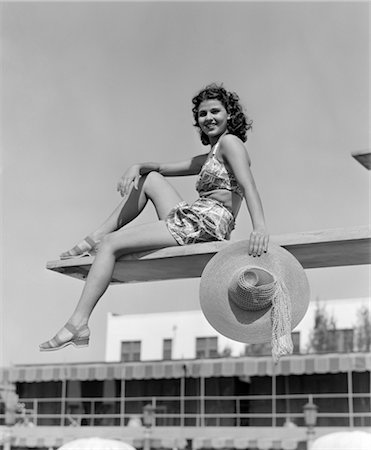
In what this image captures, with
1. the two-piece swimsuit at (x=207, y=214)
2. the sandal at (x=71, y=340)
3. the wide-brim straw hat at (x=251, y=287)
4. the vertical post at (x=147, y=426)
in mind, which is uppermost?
the two-piece swimsuit at (x=207, y=214)

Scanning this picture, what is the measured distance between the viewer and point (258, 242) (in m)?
3.28

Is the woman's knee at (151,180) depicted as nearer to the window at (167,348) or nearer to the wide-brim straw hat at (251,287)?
the wide-brim straw hat at (251,287)

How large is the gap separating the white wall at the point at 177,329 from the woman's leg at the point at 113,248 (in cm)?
2737

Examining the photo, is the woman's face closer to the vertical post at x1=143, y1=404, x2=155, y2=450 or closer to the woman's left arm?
the woman's left arm

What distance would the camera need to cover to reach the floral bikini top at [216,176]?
3.58 meters

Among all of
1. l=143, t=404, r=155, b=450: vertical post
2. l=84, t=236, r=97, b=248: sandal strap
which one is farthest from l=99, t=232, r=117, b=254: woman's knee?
l=143, t=404, r=155, b=450: vertical post

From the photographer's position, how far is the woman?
3488mm

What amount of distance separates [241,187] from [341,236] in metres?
0.49

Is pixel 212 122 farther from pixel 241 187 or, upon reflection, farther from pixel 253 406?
pixel 253 406

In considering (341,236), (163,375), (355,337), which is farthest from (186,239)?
(355,337)

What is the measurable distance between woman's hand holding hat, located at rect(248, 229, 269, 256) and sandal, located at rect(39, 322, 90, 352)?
763mm

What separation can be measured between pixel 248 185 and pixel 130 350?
30443mm

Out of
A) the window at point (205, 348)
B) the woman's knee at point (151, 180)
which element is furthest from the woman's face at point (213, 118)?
the window at point (205, 348)

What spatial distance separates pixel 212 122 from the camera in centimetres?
363
